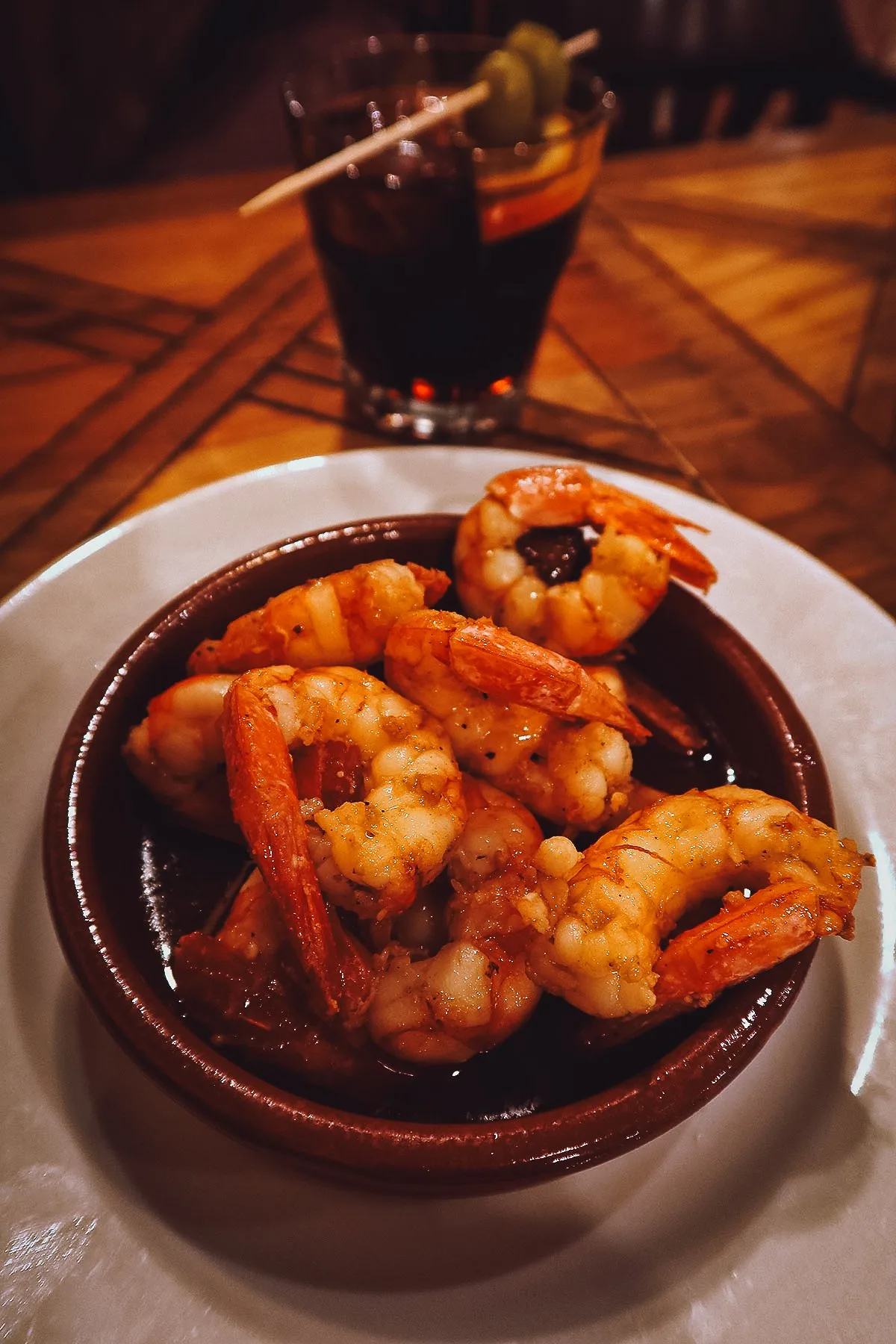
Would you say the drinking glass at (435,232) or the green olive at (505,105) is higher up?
the green olive at (505,105)

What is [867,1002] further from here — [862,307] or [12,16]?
[12,16]

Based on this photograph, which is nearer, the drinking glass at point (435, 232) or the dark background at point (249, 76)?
the drinking glass at point (435, 232)

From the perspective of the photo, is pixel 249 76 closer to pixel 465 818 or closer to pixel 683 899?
pixel 465 818

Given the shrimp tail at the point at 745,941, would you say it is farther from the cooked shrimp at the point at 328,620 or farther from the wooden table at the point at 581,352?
the wooden table at the point at 581,352

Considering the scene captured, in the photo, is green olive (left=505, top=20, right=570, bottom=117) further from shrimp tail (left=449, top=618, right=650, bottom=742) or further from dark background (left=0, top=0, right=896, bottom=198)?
dark background (left=0, top=0, right=896, bottom=198)

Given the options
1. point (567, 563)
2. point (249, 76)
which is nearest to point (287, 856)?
point (567, 563)

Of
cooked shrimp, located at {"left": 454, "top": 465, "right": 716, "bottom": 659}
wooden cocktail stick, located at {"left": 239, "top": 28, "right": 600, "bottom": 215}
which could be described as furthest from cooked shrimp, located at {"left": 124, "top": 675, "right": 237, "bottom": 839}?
wooden cocktail stick, located at {"left": 239, "top": 28, "right": 600, "bottom": 215}

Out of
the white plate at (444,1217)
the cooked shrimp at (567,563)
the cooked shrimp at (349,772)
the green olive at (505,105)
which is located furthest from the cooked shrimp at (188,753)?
the green olive at (505,105)

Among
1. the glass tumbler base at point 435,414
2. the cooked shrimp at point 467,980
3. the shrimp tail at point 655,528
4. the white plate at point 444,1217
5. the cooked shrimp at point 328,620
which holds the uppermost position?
the shrimp tail at point 655,528
